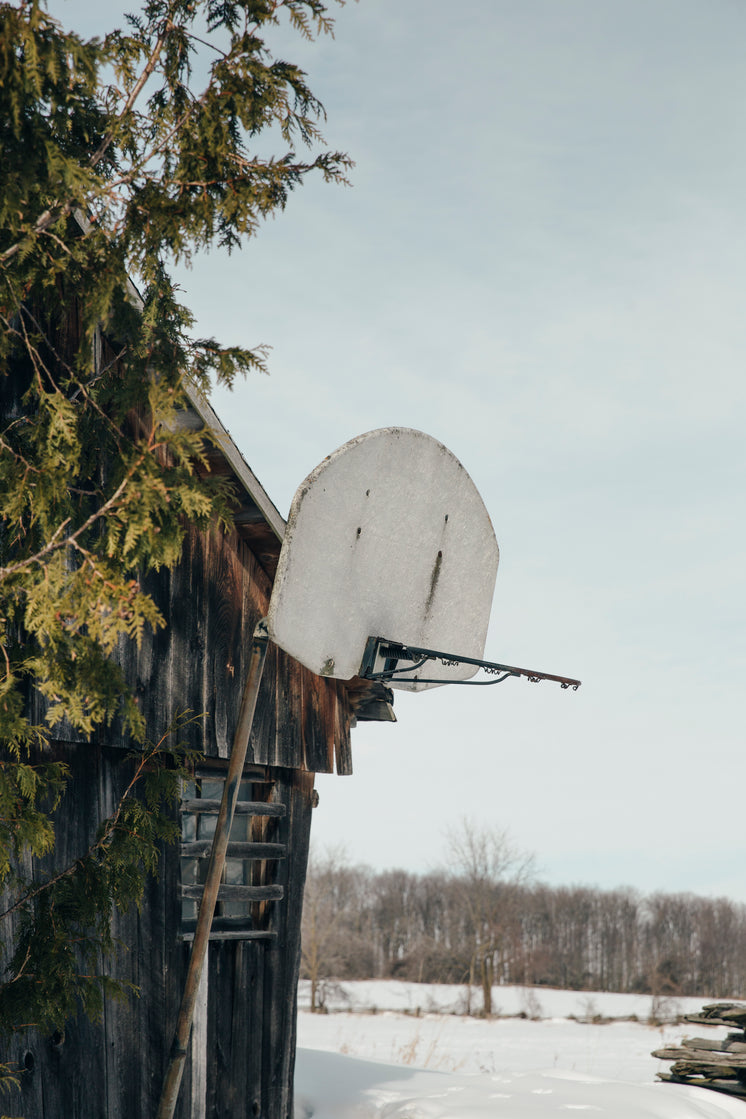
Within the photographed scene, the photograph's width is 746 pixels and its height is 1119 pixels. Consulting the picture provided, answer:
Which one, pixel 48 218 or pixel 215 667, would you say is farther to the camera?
pixel 215 667

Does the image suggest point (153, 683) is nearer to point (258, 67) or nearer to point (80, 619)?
point (80, 619)

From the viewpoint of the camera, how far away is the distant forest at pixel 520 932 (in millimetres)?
41375

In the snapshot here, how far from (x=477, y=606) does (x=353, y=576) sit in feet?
3.66

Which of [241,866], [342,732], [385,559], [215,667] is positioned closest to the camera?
[385,559]

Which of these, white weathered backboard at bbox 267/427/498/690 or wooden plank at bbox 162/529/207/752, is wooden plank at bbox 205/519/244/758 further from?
white weathered backboard at bbox 267/427/498/690

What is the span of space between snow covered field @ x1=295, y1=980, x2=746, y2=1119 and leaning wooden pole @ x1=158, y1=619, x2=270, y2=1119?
15.2 feet

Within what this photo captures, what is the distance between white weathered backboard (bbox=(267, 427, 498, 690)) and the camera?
203 inches

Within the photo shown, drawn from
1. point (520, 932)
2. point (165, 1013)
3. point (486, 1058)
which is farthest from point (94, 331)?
point (520, 932)

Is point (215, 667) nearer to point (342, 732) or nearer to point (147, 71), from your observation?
point (342, 732)

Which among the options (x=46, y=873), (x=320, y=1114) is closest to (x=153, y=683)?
(x=46, y=873)

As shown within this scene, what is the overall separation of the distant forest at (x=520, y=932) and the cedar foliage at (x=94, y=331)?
36.0 metres

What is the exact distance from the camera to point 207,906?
514 centimetres

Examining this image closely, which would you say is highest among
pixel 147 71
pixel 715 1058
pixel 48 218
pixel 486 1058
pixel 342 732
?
pixel 147 71

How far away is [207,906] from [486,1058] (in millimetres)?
20167
